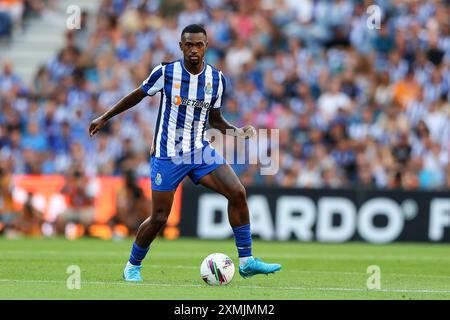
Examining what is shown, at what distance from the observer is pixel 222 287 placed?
1120cm

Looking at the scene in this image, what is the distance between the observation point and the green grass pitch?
10516mm

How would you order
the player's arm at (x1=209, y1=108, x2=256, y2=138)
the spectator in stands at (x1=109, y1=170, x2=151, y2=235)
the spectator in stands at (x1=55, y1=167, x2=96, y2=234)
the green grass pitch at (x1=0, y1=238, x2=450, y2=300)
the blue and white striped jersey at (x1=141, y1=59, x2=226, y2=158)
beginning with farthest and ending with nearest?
the spectator in stands at (x1=55, y1=167, x2=96, y2=234) < the spectator in stands at (x1=109, y1=170, x2=151, y2=235) < the player's arm at (x1=209, y1=108, x2=256, y2=138) < the blue and white striped jersey at (x1=141, y1=59, x2=226, y2=158) < the green grass pitch at (x1=0, y1=238, x2=450, y2=300)

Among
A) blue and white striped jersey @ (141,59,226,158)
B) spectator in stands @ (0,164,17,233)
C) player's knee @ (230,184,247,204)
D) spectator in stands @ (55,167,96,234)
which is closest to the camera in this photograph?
player's knee @ (230,184,247,204)

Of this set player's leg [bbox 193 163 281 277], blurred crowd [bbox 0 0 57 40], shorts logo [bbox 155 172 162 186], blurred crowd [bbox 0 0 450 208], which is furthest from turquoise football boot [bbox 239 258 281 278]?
blurred crowd [bbox 0 0 57 40]

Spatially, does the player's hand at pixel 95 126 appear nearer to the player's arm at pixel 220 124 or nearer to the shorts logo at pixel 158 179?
the shorts logo at pixel 158 179

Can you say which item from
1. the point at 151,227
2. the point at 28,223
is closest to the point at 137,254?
the point at 151,227

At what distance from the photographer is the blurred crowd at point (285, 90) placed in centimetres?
2233

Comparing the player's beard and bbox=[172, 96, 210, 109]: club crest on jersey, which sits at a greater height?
the player's beard

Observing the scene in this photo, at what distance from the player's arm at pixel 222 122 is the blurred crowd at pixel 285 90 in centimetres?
977

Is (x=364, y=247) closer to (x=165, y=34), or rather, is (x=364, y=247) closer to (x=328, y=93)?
(x=328, y=93)

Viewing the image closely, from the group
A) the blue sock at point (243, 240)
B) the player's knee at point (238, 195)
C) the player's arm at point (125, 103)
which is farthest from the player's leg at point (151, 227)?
the player's arm at point (125, 103)

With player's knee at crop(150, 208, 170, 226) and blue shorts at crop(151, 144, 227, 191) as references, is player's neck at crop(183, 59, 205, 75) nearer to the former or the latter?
blue shorts at crop(151, 144, 227, 191)

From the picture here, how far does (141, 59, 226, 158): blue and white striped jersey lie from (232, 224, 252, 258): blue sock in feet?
3.11
